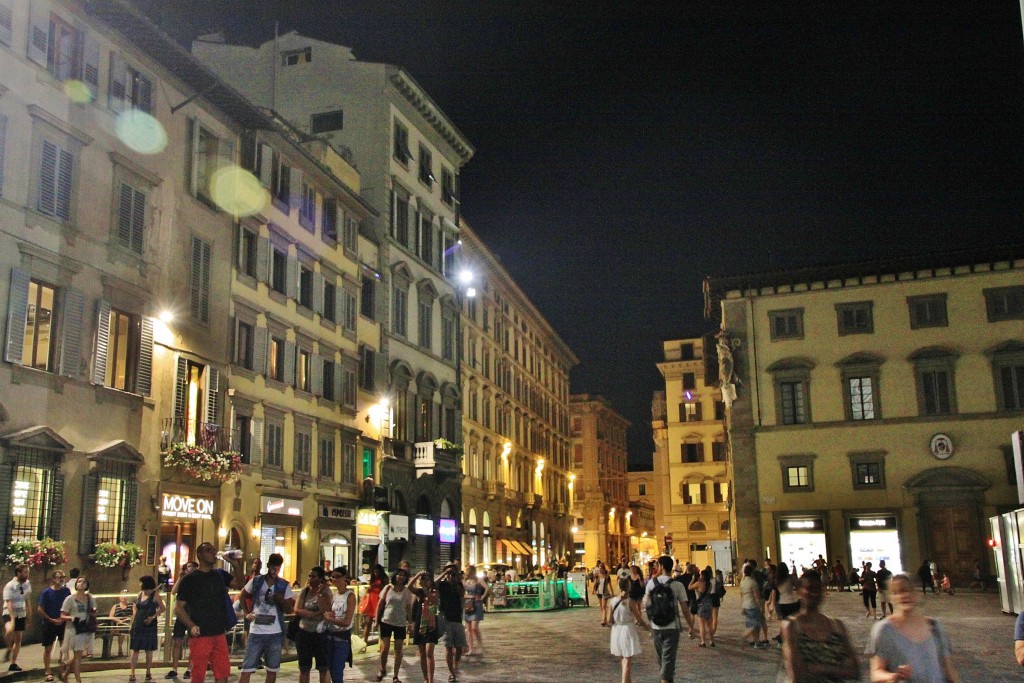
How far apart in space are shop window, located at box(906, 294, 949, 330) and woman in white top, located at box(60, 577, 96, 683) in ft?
139

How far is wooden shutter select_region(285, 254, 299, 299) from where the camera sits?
1385 inches

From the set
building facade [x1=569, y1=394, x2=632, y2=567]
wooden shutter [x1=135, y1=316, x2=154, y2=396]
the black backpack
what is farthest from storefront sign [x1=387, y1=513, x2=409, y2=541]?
building facade [x1=569, y1=394, x2=632, y2=567]

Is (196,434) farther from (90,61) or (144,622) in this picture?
(144,622)

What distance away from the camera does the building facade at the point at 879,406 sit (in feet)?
155

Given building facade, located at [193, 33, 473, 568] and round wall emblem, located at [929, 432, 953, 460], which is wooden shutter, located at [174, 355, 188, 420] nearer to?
building facade, located at [193, 33, 473, 568]

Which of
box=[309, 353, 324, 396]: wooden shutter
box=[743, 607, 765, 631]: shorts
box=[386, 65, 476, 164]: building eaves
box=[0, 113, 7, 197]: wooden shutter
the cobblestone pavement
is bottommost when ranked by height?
the cobblestone pavement

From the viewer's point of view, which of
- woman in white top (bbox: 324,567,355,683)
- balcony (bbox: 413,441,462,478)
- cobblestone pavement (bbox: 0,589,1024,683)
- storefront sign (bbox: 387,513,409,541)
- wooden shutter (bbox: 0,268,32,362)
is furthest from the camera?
balcony (bbox: 413,441,462,478)

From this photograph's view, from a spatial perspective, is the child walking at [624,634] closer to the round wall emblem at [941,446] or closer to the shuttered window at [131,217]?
the shuttered window at [131,217]

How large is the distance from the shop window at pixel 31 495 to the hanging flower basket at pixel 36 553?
0.82 feet

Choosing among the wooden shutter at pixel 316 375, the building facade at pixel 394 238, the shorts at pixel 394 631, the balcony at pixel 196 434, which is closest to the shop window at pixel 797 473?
the building facade at pixel 394 238

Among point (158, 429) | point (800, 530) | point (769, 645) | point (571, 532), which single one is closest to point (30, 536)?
point (158, 429)

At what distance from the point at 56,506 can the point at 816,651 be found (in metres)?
19.7

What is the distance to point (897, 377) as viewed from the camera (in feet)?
162

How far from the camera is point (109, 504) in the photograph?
24.6 meters
